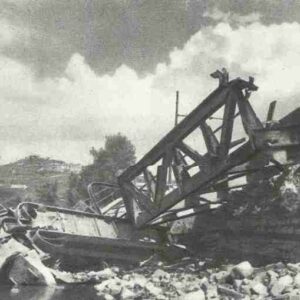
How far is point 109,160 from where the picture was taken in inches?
1843

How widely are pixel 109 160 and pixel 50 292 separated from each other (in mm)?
39688

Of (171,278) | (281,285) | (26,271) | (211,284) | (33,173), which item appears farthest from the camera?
(33,173)

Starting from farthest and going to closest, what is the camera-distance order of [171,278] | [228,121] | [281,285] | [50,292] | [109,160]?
[109,160] → [171,278] → [50,292] → [228,121] → [281,285]

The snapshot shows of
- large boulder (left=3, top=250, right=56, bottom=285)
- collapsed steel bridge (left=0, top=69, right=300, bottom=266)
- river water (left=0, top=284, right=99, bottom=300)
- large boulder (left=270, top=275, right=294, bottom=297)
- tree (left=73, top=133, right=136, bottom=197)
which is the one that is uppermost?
tree (left=73, top=133, right=136, bottom=197)

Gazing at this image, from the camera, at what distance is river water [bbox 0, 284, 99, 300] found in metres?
6.79

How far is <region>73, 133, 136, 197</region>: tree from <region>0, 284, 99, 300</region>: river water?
36.5m

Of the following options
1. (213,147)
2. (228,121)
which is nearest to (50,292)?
(213,147)

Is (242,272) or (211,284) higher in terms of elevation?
(242,272)

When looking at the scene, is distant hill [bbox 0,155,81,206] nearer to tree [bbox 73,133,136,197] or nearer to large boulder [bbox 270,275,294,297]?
tree [bbox 73,133,136,197]

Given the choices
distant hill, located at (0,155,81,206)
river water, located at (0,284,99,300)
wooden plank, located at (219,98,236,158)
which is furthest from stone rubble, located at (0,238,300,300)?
distant hill, located at (0,155,81,206)

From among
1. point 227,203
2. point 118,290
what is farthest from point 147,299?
point 227,203

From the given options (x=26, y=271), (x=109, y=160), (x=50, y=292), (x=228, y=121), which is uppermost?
(x=109, y=160)

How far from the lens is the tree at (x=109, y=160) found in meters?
45.2

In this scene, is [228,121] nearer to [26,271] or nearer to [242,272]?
[242,272]
